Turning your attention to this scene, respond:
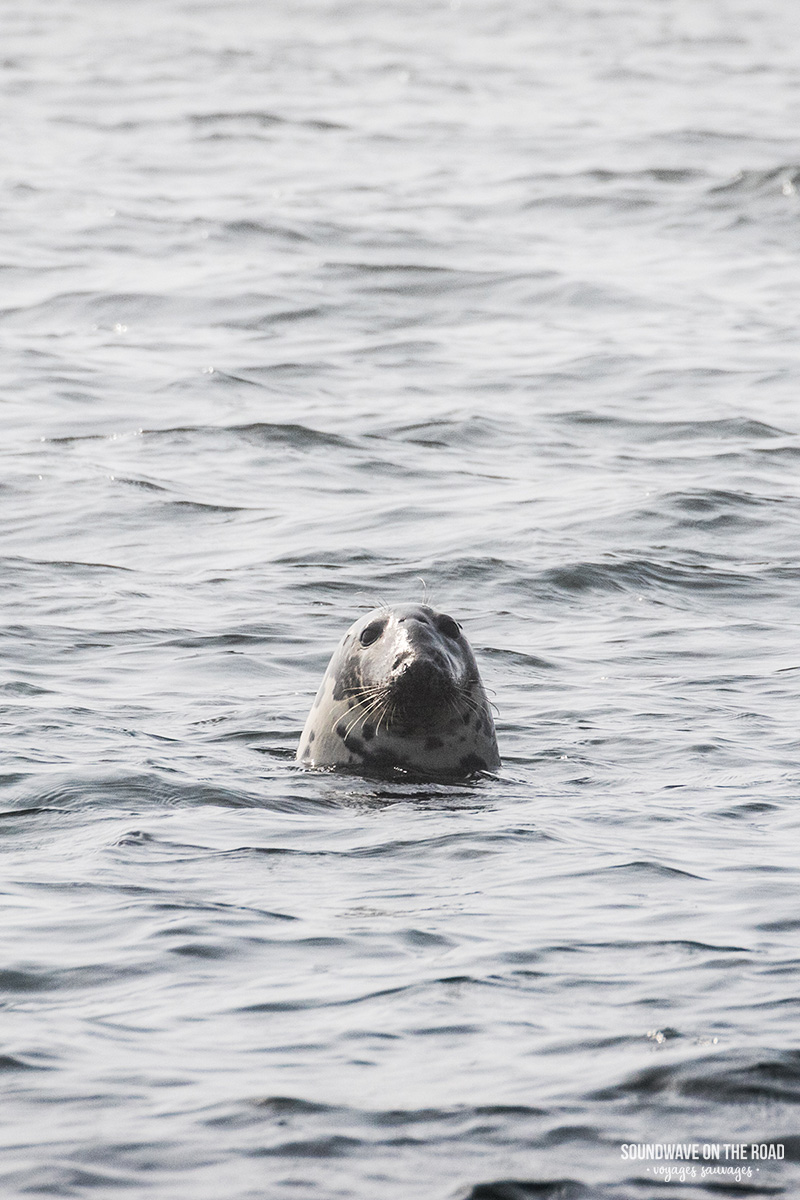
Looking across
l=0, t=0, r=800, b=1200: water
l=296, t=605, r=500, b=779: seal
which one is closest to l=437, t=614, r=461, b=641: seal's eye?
l=296, t=605, r=500, b=779: seal

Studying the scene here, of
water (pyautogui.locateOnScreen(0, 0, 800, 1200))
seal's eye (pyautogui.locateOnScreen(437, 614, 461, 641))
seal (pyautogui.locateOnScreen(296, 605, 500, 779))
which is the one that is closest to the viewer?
water (pyautogui.locateOnScreen(0, 0, 800, 1200))

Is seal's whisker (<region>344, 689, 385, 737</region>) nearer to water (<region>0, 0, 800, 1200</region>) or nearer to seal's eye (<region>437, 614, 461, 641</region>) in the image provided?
water (<region>0, 0, 800, 1200</region>)

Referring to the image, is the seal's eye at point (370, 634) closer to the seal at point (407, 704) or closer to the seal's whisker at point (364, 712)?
the seal at point (407, 704)

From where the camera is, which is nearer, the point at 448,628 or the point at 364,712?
the point at 364,712

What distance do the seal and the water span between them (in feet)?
0.71

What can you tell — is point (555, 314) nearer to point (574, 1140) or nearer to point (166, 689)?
point (166, 689)

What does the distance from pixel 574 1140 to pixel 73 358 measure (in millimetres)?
14297

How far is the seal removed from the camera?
909 cm

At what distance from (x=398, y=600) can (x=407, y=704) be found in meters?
3.23

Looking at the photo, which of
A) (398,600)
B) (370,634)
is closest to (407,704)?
(370,634)

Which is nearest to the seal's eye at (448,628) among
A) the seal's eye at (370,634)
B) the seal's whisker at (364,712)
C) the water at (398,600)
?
the seal's eye at (370,634)

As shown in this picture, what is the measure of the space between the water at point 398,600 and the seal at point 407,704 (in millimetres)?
217

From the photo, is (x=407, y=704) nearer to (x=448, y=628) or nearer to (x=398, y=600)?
(x=448, y=628)

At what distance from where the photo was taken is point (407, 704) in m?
9.12
